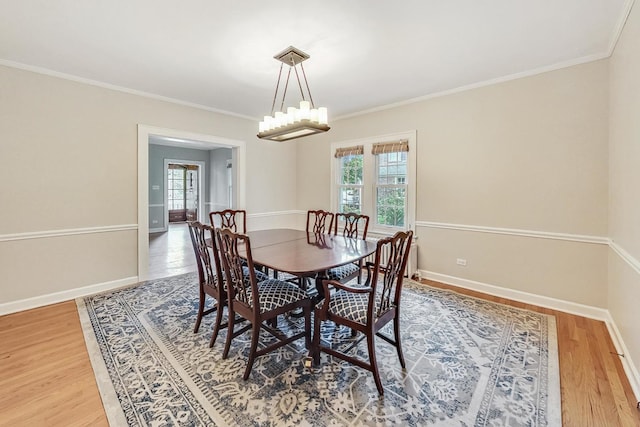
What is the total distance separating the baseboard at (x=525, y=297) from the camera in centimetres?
279

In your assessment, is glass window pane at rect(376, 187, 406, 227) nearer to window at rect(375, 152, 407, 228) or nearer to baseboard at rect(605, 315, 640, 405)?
window at rect(375, 152, 407, 228)

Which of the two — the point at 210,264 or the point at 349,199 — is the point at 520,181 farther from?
the point at 210,264

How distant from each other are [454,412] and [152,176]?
875 cm

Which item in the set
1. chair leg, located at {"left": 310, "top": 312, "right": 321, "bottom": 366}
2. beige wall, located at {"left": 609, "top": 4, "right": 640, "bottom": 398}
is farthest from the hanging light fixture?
beige wall, located at {"left": 609, "top": 4, "right": 640, "bottom": 398}

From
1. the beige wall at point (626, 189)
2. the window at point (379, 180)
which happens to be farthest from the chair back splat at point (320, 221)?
the beige wall at point (626, 189)

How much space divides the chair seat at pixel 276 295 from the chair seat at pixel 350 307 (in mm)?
282

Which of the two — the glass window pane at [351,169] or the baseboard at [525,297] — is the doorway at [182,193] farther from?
the baseboard at [525,297]

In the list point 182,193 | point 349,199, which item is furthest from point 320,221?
point 182,193

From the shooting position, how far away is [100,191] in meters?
3.43

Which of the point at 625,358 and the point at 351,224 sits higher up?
the point at 351,224

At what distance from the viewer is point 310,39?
240cm

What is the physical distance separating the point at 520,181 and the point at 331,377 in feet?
9.55

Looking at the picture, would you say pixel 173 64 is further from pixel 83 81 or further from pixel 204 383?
pixel 204 383

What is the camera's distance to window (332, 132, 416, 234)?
4129 mm
